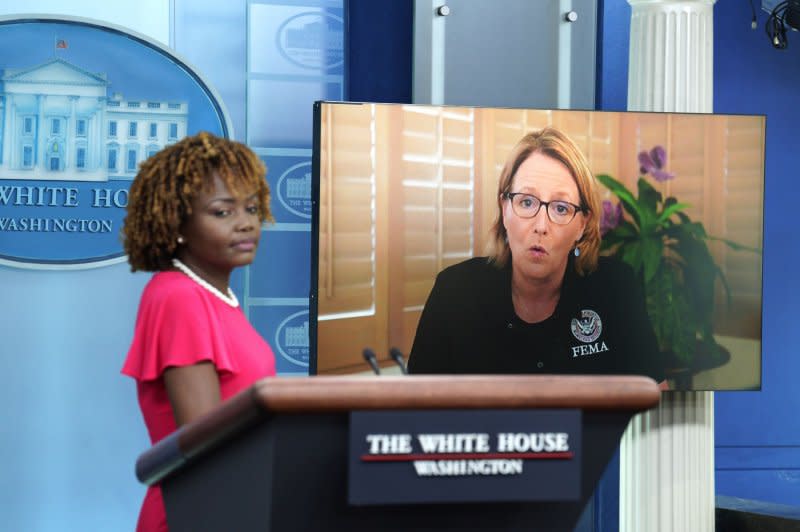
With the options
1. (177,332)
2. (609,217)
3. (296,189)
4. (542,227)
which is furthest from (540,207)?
(177,332)

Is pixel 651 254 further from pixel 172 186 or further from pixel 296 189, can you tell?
pixel 172 186

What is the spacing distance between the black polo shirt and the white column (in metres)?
0.26

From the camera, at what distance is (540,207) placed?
3.25 metres

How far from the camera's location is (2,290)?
3.33m

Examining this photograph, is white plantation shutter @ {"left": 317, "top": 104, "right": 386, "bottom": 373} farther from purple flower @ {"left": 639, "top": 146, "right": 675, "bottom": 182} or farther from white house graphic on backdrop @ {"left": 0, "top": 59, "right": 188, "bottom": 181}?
purple flower @ {"left": 639, "top": 146, "right": 675, "bottom": 182}

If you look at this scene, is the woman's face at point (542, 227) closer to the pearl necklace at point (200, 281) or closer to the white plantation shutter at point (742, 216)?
the white plantation shutter at point (742, 216)

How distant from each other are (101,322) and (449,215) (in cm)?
118

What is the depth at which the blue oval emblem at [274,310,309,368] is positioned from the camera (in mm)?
3543

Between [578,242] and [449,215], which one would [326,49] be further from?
[578,242]

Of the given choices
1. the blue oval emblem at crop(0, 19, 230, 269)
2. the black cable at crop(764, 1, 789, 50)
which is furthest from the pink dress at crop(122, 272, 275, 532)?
the black cable at crop(764, 1, 789, 50)

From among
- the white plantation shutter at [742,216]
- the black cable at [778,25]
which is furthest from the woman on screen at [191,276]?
→ the black cable at [778,25]

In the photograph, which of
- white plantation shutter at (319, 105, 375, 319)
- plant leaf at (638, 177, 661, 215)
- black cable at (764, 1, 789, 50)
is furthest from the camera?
black cable at (764, 1, 789, 50)

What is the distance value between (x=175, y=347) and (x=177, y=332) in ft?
0.07

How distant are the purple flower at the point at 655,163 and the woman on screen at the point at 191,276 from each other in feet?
6.53
